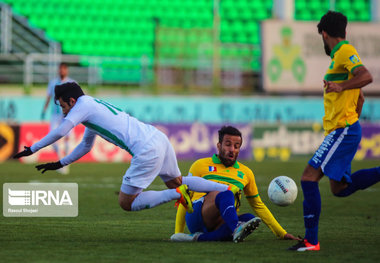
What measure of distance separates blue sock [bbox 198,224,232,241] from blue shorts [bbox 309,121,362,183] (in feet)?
3.07

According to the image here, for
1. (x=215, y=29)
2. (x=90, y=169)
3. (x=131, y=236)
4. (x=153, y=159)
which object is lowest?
(x=90, y=169)

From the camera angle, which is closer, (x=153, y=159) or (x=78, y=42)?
(x=153, y=159)

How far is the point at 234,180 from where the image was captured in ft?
20.0

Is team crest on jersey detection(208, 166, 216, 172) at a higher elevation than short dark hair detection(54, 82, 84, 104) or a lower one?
lower

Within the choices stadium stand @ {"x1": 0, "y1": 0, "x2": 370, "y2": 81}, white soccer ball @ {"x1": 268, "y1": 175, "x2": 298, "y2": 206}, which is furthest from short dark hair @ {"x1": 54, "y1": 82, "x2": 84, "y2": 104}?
stadium stand @ {"x1": 0, "y1": 0, "x2": 370, "y2": 81}

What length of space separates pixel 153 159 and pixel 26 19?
1719 centimetres

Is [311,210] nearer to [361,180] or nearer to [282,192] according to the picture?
[361,180]

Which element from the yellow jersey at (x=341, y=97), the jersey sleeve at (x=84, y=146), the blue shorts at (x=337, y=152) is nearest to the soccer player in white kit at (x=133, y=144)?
the jersey sleeve at (x=84, y=146)

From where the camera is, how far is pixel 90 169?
608 inches

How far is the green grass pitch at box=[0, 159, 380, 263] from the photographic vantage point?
5.03 m

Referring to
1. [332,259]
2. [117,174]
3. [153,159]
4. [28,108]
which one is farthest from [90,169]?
[332,259]

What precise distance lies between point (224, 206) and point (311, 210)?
69cm

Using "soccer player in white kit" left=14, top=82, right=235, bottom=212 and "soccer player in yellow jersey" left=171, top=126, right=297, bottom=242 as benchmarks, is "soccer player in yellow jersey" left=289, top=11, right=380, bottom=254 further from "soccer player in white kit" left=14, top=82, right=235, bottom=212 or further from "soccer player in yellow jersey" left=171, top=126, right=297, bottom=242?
"soccer player in white kit" left=14, top=82, right=235, bottom=212

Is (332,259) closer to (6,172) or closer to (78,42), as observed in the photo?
(6,172)
